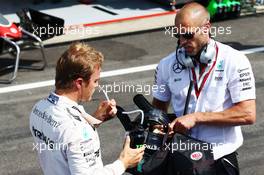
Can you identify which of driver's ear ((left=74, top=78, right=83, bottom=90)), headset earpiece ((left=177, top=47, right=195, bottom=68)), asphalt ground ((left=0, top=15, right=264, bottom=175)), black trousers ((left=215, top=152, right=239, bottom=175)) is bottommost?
asphalt ground ((left=0, top=15, right=264, bottom=175))

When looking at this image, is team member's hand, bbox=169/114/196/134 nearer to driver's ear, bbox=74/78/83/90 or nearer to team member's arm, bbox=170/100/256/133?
team member's arm, bbox=170/100/256/133

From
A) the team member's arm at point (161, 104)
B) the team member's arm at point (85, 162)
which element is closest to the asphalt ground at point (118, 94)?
the team member's arm at point (161, 104)

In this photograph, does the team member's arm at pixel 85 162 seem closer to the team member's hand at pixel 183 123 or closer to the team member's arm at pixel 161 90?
the team member's hand at pixel 183 123

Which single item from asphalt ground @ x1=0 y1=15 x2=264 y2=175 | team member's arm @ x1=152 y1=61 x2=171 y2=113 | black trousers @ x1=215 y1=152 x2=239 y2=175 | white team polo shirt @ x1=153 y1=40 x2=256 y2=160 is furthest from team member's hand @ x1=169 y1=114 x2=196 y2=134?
asphalt ground @ x1=0 y1=15 x2=264 y2=175

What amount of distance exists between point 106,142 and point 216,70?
3.56 m

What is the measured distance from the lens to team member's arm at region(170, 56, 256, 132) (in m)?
4.36

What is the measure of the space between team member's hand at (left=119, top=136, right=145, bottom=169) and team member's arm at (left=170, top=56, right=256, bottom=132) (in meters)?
0.56

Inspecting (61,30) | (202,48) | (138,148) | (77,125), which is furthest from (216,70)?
(61,30)

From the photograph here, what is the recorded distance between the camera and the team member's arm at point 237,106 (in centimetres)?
436

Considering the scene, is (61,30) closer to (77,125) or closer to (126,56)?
(126,56)

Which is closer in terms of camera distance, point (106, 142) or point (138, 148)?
point (138, 148)

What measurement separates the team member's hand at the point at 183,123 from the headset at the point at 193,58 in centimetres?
41

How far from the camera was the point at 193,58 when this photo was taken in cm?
448

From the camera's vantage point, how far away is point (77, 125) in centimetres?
356
